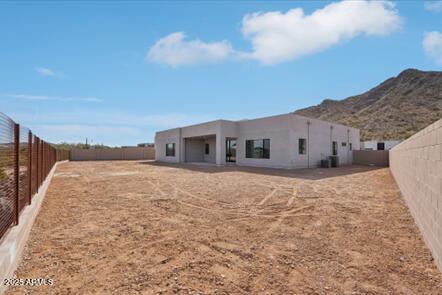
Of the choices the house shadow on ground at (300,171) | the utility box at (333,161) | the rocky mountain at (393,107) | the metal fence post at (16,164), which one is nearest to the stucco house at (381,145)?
the rocky mountain at (393,107)

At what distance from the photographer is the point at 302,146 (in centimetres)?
1914

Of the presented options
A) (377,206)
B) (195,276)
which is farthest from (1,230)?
(377,206)

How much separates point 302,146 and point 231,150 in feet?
20.0

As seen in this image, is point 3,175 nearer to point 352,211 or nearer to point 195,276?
point 195,276

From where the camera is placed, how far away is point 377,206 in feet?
23.3

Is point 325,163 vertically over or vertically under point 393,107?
under

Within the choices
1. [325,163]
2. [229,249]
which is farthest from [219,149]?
[229,249]

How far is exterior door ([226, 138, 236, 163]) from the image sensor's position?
22438 mm

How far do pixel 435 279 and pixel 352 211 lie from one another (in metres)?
3.36

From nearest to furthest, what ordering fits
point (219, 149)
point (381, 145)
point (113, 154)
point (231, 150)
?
point (219, 149) < point (231, 150) < point (381, 145) < point (113, 154)

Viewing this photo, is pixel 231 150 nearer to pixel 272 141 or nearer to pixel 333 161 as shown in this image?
pixel 272 141

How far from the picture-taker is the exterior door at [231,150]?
22.4 m

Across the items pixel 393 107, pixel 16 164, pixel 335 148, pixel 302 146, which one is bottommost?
pixel 16 164

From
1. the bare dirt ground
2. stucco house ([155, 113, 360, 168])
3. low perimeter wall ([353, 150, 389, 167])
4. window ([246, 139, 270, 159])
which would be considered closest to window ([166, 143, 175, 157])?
stucco house ([155, 113, 360, 168])
